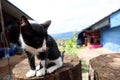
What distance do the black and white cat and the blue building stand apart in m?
6.11

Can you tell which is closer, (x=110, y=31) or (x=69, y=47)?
(x=69, y=47)

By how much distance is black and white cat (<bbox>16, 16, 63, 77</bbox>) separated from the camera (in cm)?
193

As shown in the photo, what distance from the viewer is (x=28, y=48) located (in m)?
2.10

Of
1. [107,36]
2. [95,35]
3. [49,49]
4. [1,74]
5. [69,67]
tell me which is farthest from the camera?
[95,35]

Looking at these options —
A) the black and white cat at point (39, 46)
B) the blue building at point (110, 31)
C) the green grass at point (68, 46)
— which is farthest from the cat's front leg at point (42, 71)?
the blue building at point (110, 31)

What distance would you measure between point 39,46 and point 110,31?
990cm

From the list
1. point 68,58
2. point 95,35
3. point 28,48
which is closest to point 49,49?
point 28,48

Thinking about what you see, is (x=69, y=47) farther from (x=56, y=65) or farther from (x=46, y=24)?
(x=46, y=24)

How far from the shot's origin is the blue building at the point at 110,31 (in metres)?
8.29

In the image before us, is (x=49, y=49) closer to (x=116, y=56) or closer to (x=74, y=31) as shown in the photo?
(x=116, y=56)

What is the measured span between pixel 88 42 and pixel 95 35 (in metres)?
0.71

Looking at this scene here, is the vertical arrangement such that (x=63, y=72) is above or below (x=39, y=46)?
below

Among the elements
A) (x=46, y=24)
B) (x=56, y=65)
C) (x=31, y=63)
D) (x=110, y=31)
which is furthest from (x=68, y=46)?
(x=46, y=24)

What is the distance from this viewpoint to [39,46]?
6.68 feet
